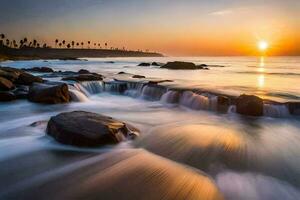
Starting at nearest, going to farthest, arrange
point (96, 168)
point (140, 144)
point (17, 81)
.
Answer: point (96, 168) → point (140, 144) → point (17, 81)

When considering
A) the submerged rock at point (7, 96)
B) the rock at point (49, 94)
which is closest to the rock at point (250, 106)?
the rock at point (49, 94)

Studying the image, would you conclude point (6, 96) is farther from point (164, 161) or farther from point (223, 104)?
point (223, 104)

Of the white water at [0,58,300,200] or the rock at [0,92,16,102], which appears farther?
the rock at [0,92,16,102]

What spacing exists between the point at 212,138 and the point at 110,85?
1544 cm

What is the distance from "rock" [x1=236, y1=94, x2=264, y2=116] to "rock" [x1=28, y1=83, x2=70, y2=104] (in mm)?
10824

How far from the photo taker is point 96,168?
719cm

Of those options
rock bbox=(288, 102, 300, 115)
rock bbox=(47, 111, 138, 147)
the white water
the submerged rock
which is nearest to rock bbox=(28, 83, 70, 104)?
the submerged rock

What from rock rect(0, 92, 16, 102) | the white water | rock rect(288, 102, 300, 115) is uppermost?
rock rect(0, 92, 16, 102)

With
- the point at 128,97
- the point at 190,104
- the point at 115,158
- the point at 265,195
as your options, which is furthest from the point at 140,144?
the point at 128,97

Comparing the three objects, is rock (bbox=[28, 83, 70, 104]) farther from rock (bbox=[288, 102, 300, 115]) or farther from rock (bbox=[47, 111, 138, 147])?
rock (bbox=[288, 102, 300, 115])

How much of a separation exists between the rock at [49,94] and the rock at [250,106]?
1082cm

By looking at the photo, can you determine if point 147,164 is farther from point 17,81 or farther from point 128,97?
point 17,81

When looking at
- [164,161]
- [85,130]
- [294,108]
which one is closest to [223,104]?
[294,108]

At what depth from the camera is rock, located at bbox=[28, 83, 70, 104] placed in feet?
53.8
